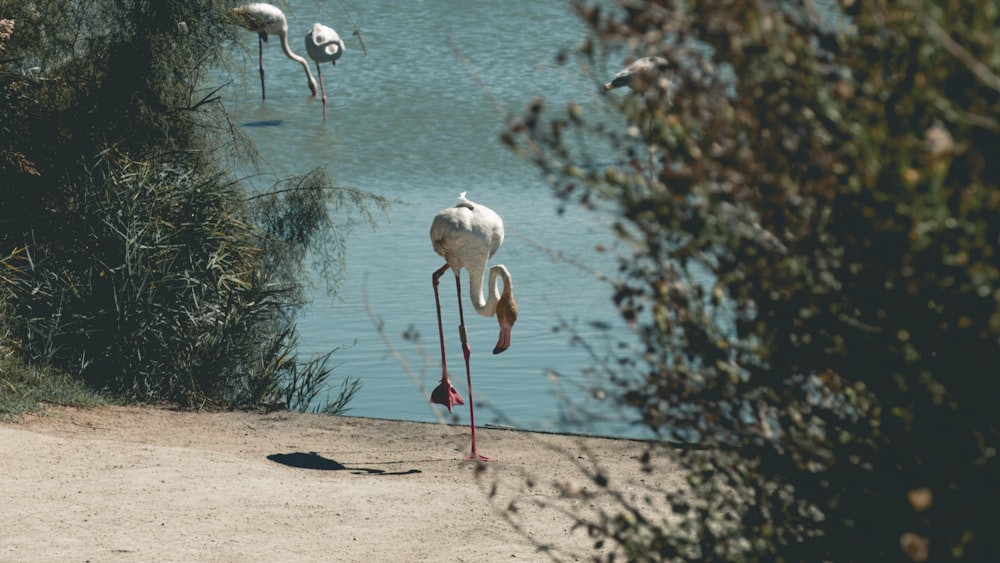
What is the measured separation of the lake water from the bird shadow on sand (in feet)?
2.51

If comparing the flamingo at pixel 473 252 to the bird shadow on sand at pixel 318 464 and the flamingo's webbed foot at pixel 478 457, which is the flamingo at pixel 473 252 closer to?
the flamingo's webbed foot at pixel 478 457

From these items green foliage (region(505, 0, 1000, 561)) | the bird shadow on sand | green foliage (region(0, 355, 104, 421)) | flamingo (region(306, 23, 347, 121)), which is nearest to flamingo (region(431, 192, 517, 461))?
the bird shadow on sand

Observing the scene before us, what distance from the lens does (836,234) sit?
98.8 inches

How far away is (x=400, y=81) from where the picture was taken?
2052cm

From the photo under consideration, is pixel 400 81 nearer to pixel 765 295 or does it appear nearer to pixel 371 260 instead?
pixel 371 260

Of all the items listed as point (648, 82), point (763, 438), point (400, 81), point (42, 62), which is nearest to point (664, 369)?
point (763, 438)

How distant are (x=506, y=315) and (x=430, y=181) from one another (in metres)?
6.71

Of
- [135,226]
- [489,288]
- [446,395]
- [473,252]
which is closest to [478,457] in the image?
[446,395]

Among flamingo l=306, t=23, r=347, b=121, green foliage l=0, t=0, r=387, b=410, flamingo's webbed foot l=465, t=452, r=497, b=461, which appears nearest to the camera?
flamingo's webbed foot l=465, t=452, r=497, b=461

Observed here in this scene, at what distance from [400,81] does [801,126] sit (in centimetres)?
1834

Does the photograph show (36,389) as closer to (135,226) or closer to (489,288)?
(135,226)

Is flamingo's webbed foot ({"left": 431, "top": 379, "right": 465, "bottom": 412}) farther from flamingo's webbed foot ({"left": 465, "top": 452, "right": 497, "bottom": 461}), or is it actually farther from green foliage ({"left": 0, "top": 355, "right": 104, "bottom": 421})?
green foliage ({"left": 0, "top": 355, "right": 104, "bottom": 421})

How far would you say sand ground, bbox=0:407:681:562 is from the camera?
647cm

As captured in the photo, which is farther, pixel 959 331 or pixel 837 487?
pixel 837 487
